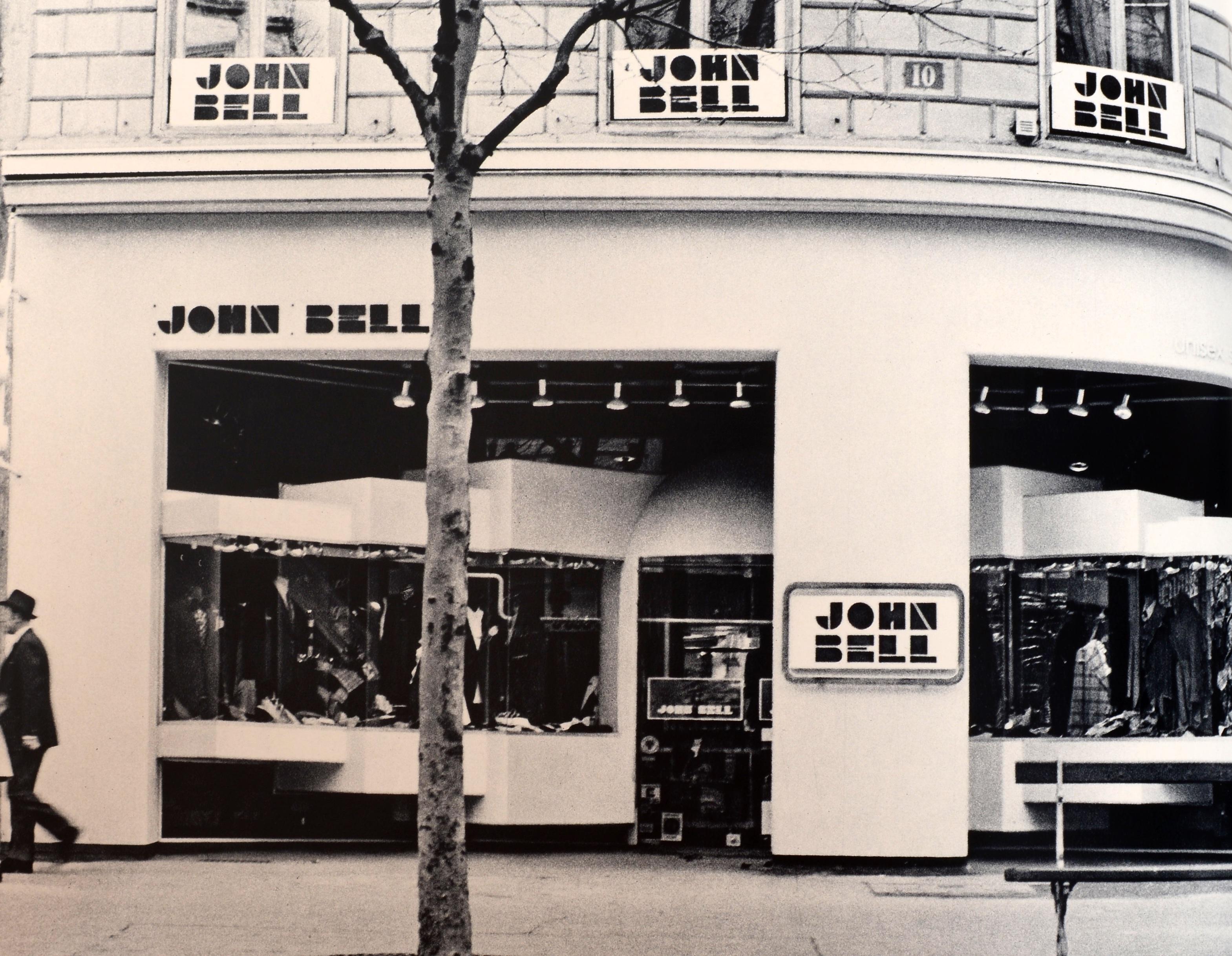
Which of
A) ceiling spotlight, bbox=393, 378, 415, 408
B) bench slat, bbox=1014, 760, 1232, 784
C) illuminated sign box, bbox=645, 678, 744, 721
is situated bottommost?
bench slat, bbox=1014, 760, 1232, 784

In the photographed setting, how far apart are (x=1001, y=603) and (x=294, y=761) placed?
6.23 metres

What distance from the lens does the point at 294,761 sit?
13.6 m

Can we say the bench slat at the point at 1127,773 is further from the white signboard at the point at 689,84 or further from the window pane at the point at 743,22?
the window pane at the point at 743,22

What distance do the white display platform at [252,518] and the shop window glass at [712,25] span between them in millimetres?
4657

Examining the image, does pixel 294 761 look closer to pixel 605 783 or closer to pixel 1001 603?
pixel 605 783

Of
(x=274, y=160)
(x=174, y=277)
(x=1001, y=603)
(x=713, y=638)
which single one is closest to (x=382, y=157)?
(x=274, y=160)

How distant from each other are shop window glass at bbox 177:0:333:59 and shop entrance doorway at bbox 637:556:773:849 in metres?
5.47

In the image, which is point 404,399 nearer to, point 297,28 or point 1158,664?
point 297,28

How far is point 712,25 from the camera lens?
13133 mm

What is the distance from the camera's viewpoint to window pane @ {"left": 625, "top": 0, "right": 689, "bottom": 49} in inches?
515

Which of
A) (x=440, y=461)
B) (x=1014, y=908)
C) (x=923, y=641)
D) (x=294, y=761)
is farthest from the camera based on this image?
(x=294, y=761)

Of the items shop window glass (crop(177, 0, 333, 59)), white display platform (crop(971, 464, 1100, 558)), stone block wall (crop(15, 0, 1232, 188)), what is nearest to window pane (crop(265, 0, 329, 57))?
shop window glass (crop(177, 0, 333, 59))

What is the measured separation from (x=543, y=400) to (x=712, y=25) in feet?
11.1

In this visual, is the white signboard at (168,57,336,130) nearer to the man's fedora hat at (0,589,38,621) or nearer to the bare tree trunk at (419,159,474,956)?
the man's fedora hat at (0,589,38,621)
